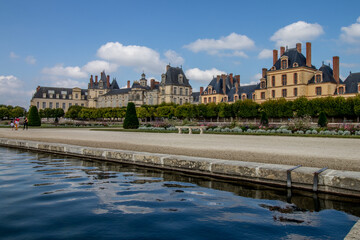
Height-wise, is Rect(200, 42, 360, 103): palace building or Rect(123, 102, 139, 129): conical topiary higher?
Rect(200, 42, 360, 103): palace building

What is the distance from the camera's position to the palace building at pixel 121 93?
64375 mm

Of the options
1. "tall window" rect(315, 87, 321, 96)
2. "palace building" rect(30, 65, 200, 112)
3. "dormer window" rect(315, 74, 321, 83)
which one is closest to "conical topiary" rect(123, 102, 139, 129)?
"tall window" rect(315, 87, 321, 96)

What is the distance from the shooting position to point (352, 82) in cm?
3831

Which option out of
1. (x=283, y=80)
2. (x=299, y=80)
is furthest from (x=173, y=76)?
(x=299, y=80)

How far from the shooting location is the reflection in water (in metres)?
3.05

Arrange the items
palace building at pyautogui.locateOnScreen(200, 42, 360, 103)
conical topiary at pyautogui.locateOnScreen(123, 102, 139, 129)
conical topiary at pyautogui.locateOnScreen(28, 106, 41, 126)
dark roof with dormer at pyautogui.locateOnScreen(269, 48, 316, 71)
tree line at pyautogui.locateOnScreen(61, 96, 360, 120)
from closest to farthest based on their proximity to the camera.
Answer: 1. conical topiary at pyautogui.locateOnScreen(123, 102, 139, 129)
2. conical topiary at pyautogui.locateOnScreen(28, 106, 41, 126)
3. tree line at pyautogui.locateOnScreen(61, 96, 360, 120)
4. palace building at pyautogui.locateOnScreen(200, 42, 360, 103)
5. dark roof with dormer at pyautogui.locateOnScreen(269, 48, 316, 71)

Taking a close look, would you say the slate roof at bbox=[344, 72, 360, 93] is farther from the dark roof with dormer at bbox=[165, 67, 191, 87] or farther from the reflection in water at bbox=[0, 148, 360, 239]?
the reflection in water at bbox=[0, 148, 360, 239]

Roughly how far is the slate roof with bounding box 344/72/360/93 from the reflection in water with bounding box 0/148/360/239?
39.2 meters

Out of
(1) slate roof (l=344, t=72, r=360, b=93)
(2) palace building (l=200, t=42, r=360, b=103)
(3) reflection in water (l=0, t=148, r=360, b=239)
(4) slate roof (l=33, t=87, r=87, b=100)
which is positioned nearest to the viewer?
(3) reflection in water (l=0, t=148, r=360, b=239)

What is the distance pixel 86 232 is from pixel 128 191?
1586mm

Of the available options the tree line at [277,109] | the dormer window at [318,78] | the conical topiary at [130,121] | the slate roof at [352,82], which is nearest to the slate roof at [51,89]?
the tree line at [277,109]

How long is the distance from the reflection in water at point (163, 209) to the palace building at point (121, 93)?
57407 millimetres

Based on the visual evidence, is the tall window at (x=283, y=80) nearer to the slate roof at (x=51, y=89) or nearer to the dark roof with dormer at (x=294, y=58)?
the dark roof with dormer at (x=294, y=58)

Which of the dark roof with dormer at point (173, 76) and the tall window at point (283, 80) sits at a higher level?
the dark roof with dormer at point (173, 76)
